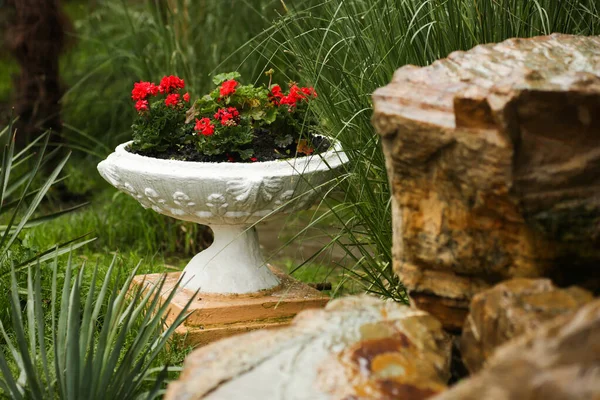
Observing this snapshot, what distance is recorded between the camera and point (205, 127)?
3.19 m

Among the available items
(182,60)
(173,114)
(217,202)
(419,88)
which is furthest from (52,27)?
(419,88)

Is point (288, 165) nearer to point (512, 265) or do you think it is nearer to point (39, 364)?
point (39, 364)

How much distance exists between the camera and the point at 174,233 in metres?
4.67

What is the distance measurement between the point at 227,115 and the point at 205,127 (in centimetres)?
10

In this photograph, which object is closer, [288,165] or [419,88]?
[419,88]

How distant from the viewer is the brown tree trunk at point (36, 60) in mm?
5230

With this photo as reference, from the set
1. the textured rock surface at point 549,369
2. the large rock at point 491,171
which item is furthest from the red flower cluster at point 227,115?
the textured rock surface at point 549,369

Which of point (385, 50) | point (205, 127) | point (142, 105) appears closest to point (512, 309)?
point (385, 50)

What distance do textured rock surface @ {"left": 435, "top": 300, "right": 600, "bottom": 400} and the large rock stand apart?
0.40 meters

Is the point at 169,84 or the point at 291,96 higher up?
the point at 169,84

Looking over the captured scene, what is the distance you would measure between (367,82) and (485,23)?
458 mm

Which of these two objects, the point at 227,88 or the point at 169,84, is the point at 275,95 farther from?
the point at 169,84

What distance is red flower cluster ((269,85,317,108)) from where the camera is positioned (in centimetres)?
329

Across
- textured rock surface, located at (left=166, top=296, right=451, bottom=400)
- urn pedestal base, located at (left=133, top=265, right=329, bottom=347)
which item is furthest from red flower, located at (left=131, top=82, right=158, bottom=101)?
textured rock surface, located at (left=166, top=296, right=451, bottom=400)
